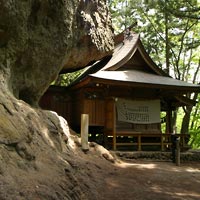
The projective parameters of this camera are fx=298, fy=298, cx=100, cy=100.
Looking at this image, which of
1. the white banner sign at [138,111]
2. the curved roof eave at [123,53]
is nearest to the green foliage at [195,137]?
the white banner sign at [138,111]

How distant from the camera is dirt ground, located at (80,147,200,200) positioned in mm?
7477

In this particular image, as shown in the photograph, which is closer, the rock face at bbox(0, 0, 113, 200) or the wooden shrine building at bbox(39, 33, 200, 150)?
the rock face at bbox(0, 0, 113, 200)

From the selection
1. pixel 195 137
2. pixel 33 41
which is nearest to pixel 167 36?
pixel 195 137

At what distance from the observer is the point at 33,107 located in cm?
1062

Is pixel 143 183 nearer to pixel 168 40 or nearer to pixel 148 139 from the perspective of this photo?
pixel 148 139

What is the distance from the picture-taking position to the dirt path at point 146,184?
24.5 feet

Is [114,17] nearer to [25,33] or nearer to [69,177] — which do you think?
[25,33]

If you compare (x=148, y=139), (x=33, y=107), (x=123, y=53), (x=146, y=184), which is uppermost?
(x=123, y=53)

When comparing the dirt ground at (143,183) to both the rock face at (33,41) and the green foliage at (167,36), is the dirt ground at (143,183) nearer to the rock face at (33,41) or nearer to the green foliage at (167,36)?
the rock face at (33,41)

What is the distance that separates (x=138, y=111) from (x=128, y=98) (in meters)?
0.89

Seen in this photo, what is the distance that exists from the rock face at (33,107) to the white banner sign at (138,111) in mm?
4469

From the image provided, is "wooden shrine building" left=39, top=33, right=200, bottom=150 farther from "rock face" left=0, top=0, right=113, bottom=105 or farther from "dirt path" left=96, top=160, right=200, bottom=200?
"dirt path" left=96, top=160, right=200, bottom=200

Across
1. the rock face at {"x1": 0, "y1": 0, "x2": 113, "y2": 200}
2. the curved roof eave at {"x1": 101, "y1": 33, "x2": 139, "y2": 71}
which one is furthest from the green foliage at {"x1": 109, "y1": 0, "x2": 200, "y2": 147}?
the rock face at {"x1": 0, "y1": 0, "x2": 113, "y2": 200}

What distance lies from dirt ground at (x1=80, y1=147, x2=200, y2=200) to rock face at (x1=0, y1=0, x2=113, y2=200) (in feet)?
2.53
